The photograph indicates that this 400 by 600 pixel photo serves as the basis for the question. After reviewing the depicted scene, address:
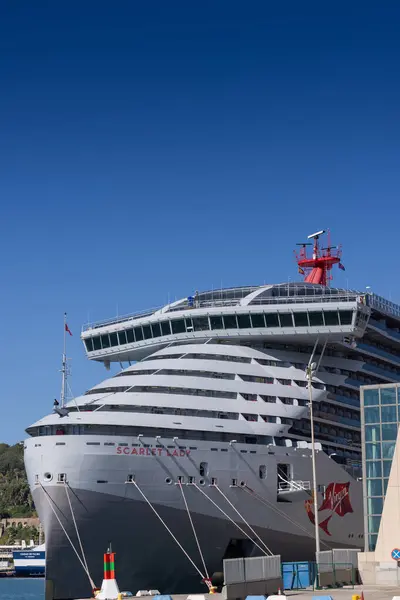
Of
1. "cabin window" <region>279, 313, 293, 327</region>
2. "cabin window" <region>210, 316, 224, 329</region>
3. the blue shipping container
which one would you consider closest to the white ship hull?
the blue shipping container

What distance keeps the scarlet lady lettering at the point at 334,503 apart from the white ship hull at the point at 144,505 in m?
2.42

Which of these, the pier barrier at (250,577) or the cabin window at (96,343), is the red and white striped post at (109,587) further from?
the cabin window at (96,343)

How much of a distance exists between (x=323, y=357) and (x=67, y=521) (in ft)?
64.9

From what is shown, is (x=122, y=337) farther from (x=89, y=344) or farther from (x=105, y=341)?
(x=89, y=344)

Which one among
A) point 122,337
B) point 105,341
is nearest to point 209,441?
point 122,337

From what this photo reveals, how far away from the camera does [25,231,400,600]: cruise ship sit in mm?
46625

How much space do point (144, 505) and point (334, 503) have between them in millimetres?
12211

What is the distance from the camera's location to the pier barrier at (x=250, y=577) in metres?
32.9

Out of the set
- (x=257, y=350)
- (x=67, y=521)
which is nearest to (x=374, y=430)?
(x=257, y=350)

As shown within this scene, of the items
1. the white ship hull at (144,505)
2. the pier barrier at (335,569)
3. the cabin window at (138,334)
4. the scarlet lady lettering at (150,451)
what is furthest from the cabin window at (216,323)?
the pier barrier at (335,569)

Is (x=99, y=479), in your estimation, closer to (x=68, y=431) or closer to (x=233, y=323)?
(x=68, y=431)

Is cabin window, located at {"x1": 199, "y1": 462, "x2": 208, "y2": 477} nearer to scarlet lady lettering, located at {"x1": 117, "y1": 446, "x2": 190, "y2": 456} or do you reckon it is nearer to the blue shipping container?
scarlet lady lettering, located at {"x1": 117, "y1": 446, "x2": 190, "y2": 456}

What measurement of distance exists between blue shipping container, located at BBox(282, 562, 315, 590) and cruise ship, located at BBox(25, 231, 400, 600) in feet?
25.1

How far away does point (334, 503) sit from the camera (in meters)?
53.7
